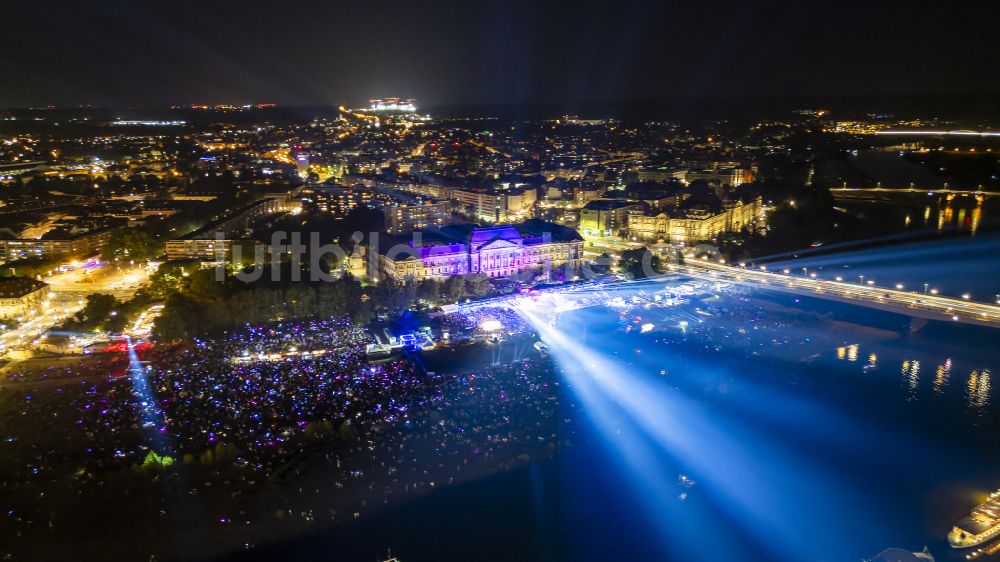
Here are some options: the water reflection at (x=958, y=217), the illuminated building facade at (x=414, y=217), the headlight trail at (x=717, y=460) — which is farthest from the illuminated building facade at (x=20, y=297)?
the water reflection at (x=958, y=217)

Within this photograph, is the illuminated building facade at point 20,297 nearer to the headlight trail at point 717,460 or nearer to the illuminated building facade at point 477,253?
the illuminated building facade at point 477,253

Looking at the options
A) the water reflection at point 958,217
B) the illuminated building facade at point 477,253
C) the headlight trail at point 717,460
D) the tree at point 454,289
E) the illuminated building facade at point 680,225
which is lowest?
the headlight trail at point 717,460

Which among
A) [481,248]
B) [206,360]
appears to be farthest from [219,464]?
[481,248]

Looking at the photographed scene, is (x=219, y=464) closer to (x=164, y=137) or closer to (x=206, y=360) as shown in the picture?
(x=206, y=360)

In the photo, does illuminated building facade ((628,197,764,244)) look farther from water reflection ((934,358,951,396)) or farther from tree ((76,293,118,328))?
tree ((76,293,118,328))

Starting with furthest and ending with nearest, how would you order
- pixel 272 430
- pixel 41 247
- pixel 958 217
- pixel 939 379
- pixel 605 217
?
pixel 958 217, pixel 605 217, pixel 41 247, pixel 939 379, pixel 272 430

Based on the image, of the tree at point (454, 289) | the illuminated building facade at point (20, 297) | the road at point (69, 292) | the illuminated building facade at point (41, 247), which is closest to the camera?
the road at point (69, 292)

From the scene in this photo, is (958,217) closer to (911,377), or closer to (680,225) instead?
(680,225)

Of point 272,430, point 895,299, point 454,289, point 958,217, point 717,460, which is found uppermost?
point 958,217

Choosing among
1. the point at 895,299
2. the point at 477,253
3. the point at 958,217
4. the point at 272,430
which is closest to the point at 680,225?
the point at 477,253

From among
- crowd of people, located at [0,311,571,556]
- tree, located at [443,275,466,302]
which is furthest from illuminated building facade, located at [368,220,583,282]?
crowd of people, located at [0,311,571,556]

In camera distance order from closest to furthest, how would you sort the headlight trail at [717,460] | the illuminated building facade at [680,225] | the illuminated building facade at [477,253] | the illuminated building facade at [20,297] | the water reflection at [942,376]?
the headlight trail at [717,460] < the water reflection at [942,376] < the illuminated building facade at [20,297] < the illuminated building facade at [477,253] < the illuminated building facade at [680,225]

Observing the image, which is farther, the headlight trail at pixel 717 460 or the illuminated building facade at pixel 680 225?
the illuminated building facade at pixel 680 225

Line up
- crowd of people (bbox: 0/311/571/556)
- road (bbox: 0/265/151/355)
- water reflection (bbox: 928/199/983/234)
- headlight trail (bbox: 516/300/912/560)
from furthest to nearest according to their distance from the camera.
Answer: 1. water reflection (bbox: 928/199/983/234)
2. road (bbox: 0/265/151/355)
3. crowd of people (bbox: 0/311/571/556)
4. headlight trail (bbox: 516/300/912/560)
